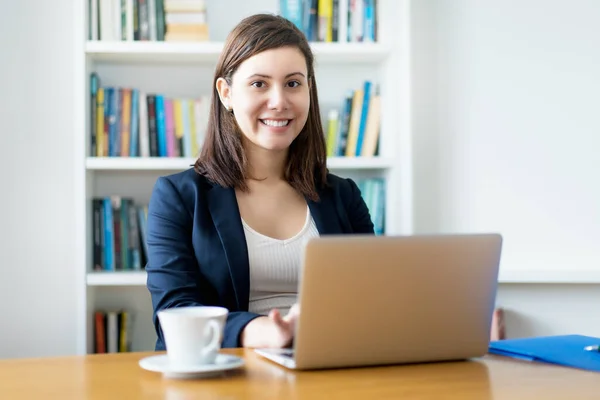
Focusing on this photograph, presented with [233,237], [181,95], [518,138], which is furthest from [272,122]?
[518,138]

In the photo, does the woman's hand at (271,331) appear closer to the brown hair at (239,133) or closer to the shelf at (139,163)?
the brown hair at (239,133)

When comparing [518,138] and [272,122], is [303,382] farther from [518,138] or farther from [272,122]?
[518,138]

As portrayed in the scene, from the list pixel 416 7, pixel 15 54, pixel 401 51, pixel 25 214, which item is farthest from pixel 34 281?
pixel 416 7

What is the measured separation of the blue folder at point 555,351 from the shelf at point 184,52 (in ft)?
5.37

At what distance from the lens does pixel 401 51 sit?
2.75 metres

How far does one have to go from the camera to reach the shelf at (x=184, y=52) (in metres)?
2.65

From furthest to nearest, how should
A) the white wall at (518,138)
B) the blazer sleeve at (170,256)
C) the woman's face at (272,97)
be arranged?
the white wall at (518,138) → the woman's face at (272,97) → the blazer sleeve at (170,256)

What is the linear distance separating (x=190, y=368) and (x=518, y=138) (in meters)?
2.13

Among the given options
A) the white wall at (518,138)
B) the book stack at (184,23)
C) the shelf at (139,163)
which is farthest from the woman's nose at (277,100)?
the white wall at (518,138)

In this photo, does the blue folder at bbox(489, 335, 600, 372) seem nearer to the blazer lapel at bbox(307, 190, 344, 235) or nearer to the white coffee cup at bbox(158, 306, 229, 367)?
the white coffee cup at bbox(158, 306, 229, 367)

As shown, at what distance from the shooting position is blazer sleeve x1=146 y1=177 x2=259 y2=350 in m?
1.57

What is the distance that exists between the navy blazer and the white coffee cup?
1.79 feet

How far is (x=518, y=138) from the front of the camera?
283cm

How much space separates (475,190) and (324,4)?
90 cm
